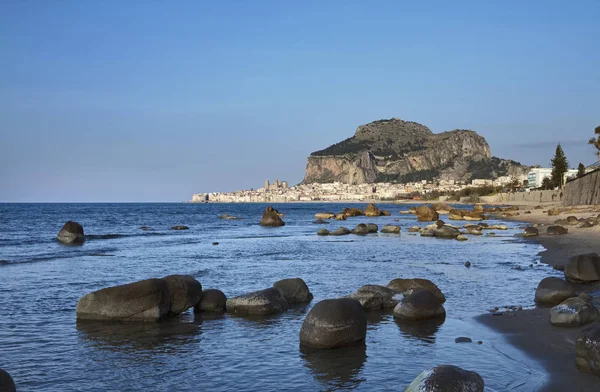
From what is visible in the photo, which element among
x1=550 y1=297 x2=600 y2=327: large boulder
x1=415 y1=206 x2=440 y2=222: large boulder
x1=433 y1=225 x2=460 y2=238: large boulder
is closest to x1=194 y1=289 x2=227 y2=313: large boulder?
x1=550 y1=297 x2=600 y2=327: large boulder

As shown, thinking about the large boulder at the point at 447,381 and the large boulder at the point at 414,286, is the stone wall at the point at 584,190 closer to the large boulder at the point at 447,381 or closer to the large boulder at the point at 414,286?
the large boulder at the point at 414,286

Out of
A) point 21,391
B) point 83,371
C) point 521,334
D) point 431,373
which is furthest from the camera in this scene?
point 521,334

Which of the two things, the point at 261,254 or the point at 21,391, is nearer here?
the point at 21,391

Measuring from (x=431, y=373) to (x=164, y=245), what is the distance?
37.4 meters

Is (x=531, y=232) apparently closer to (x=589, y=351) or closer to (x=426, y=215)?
(x=589, y=351)

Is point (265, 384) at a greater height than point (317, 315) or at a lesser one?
lesser

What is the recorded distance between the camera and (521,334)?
13.3 metres

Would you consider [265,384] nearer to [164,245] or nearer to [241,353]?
[241,353]

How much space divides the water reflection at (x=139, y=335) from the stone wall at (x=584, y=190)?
73003mm

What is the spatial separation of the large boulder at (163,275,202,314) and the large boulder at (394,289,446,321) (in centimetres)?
598

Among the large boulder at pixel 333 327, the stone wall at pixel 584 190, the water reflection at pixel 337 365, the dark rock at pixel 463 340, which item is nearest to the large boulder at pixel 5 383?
the water reflection at pixel 337 365

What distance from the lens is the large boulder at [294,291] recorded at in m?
18.2

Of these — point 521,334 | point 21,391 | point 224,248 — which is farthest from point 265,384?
point 224,248

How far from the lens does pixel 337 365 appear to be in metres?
11.3
